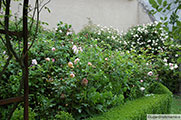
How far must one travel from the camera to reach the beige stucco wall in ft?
23.6

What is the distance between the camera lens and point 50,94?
2.42 meters

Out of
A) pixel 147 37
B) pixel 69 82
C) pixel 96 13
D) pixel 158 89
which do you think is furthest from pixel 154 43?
pixel 69 82

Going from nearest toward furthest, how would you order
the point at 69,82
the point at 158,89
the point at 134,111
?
1. the point at 69,82
2. the point at 134,111
3. the point at 158,89

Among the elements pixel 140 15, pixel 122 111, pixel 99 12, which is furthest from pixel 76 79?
pixel 140 15

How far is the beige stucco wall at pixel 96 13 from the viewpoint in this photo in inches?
283

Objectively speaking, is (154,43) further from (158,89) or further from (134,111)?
(134,111)

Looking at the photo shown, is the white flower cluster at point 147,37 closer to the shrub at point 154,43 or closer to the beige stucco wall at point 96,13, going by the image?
the shrub at point 154,43

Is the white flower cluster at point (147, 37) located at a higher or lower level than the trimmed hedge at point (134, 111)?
higher

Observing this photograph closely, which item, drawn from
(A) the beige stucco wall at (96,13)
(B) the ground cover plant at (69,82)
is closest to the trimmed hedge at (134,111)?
(B) the ground cover plant at (69,82)

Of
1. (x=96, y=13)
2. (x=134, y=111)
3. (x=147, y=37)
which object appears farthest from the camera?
(x=96, y=13)

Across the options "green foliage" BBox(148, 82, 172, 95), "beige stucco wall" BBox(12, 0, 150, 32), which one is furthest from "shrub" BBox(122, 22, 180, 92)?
"green foliage" BBox(148, 82, 172, 95)

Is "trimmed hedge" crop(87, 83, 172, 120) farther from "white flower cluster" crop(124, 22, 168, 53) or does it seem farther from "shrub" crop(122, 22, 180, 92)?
"white flower cluster" crop(124, 22, 168, 53)

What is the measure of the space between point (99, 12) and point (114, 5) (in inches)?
46.1

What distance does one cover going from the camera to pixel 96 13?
854cm
